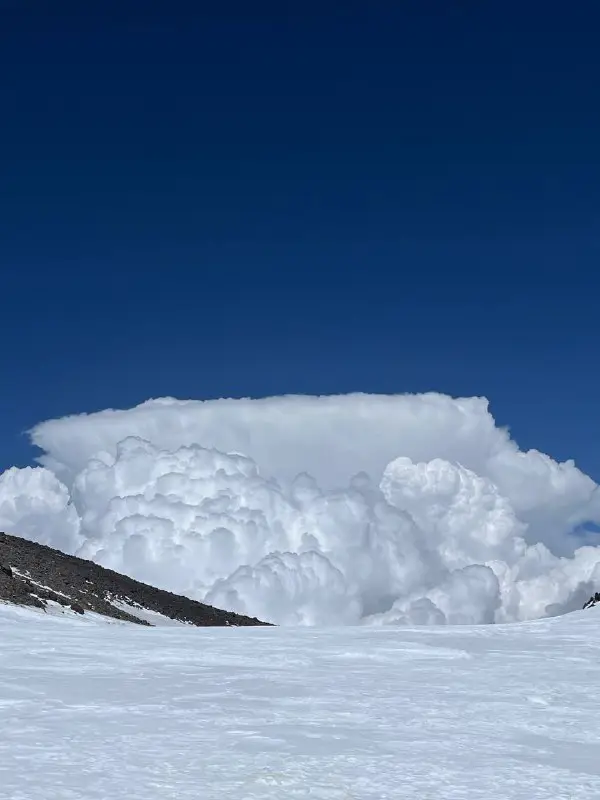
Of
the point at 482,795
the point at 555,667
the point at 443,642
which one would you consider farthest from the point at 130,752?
the point at 443,642

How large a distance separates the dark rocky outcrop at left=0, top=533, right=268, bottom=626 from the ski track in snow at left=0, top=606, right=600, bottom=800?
1524 centimetres

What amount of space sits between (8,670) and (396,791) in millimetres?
8313

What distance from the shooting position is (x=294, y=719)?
38.3ft

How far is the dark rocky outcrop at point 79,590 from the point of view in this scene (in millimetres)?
36500

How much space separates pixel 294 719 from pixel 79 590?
1539 inches

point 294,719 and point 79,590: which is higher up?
point 79,590

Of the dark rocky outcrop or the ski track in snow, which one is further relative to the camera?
the dark rocky outcrop

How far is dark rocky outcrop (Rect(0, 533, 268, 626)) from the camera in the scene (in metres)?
36.5

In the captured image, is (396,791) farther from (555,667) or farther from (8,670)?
(555,667)

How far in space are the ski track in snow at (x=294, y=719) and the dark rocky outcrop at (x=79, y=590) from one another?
15237 mm

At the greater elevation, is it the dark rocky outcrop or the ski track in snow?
the dark rocky outcrop

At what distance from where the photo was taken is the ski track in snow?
869 centimetres

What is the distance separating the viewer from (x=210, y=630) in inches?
941

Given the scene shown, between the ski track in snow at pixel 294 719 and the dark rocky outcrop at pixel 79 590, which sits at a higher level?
the dark rocky outcrop at pixel 79 590
